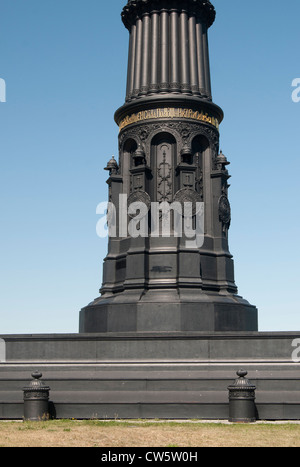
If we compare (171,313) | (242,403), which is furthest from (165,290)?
(242,403)

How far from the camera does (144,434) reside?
55.7 ft

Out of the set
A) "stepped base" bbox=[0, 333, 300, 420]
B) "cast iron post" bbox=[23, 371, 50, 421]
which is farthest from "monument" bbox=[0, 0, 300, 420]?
"cast iron post" bbox=[23, 371, 50, 421]

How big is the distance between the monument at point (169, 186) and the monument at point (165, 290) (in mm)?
53

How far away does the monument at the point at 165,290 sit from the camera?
2211 centimetres

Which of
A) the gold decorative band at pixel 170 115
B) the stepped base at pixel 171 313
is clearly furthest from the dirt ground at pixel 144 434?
the gold decorative band at pixel 170 115

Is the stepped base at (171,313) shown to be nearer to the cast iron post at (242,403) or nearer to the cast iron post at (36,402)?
the cast iron post at (242,403)

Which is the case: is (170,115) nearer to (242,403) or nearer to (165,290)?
(165,290)

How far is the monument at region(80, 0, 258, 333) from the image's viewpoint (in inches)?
1041

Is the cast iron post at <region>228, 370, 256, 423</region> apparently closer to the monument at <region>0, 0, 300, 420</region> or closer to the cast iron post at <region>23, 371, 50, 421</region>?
the monument at <region>0, 0, 300, 420</region>

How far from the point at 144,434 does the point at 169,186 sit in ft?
45.6

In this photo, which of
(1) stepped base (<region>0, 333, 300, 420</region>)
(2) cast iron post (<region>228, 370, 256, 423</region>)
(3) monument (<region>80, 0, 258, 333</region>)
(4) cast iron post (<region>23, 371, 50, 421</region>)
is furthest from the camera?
(3) monument (<region>80, 0, 258, 333</region>)

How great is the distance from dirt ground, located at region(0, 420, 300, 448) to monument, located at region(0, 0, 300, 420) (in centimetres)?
175

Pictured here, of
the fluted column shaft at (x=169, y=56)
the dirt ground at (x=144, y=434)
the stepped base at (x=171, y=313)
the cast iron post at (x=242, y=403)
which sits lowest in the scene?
the dirt ground at (x=144, y=434)
